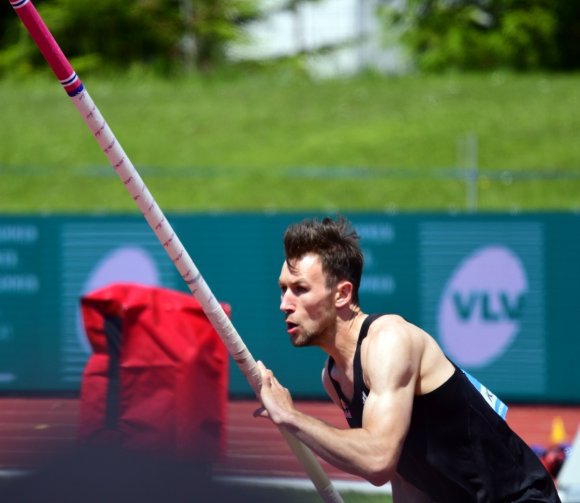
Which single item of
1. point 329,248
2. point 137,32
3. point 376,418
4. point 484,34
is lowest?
point 376,418

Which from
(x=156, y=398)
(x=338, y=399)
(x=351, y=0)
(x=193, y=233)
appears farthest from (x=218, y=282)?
(x=351, y=0)

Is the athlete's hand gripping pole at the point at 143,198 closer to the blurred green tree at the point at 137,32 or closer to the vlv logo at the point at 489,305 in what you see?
the vlv logo at the point at 489,305

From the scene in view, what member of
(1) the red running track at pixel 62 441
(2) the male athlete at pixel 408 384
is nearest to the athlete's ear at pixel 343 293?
(2) the male athlete at pixel 408 384

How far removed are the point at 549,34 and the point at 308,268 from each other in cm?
2448

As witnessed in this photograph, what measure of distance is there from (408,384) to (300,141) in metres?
17.9

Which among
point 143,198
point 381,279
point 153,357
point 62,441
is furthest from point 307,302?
point 381,279

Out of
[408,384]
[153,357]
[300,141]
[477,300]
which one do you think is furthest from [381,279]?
[300,141]

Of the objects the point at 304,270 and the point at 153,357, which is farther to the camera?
the point at 153,357

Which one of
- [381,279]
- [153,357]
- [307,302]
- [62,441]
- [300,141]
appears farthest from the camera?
[300,141]

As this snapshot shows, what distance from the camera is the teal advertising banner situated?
36.7ft

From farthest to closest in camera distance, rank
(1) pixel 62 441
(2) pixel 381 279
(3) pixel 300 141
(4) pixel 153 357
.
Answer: (3) pixel 300 141
(2) pixel 381 279
(4) pixel 153 357
(1) pixel 62 441

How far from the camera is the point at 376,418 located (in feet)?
11.1

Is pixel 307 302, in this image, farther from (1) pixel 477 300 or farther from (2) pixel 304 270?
(1) pixel 477 300

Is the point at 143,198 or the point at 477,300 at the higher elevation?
the point at 143,198
